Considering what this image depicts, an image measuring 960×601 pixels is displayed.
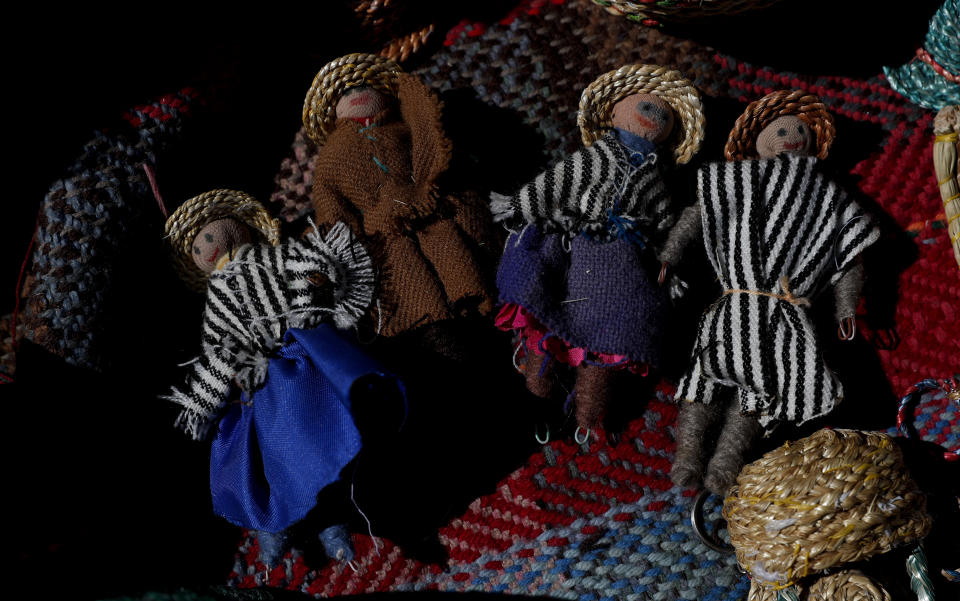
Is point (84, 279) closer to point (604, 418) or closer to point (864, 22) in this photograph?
point (604, 418)

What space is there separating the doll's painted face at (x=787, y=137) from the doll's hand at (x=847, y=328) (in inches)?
11.5

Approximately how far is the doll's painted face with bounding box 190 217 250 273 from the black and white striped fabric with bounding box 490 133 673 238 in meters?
0.44

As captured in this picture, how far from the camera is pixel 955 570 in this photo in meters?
1.21

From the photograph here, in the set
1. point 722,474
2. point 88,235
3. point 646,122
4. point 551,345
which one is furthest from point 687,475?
point 88,235

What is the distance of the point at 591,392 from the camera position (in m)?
1.32

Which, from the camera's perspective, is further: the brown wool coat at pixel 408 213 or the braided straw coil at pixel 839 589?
the brown wool coat at pixel 408 213

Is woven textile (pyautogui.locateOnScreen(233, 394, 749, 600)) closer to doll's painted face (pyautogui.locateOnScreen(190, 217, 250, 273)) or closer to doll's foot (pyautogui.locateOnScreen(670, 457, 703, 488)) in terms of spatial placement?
doll's foot (pyautogui.locateOnScreen(670, 457, 703, 488))

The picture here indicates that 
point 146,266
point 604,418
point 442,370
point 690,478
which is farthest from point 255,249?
point 690,478

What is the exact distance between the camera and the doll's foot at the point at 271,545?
52.1 inches

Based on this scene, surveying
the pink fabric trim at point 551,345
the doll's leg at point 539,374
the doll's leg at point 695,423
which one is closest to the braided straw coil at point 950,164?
the doll's leg at point 695,423

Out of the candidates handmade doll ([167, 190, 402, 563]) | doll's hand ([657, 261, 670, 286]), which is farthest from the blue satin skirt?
doll's hand ([657, 261, 670, 286])

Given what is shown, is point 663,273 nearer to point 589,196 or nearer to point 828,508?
point 589,196

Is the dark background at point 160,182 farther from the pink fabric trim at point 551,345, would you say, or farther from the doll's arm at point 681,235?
the doll's arm at point 681,235

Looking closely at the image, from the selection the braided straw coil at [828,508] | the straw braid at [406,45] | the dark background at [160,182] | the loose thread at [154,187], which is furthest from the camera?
the straw braid at [406,45]
